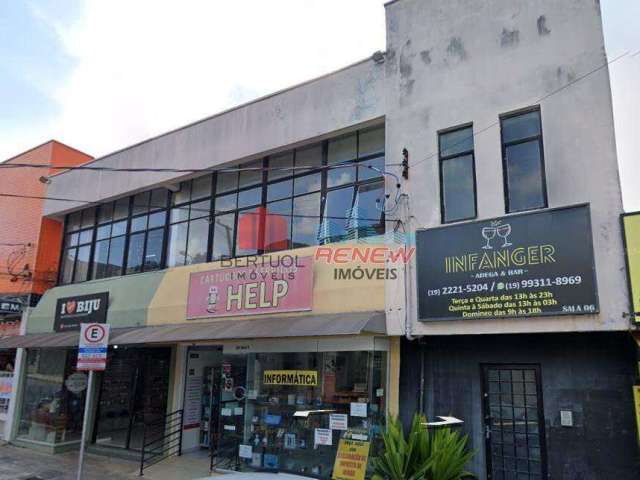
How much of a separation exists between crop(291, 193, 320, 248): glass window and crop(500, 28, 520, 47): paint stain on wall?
4.98 metres

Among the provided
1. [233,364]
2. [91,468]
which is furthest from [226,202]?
[91,468]

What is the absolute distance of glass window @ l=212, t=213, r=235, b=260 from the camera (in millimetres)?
13461

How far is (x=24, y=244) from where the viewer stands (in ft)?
60.0

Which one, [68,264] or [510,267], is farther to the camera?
[68,264]

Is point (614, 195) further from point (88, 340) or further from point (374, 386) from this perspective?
point (88, 340)

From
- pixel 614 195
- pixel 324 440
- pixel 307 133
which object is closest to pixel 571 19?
pixel 614 195

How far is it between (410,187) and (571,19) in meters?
3.91

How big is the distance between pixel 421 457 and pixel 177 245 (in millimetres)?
9349

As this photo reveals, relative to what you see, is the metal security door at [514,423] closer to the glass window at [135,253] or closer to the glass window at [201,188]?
the glass window at [201,188]

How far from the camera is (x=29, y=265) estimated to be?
1775 centimetres

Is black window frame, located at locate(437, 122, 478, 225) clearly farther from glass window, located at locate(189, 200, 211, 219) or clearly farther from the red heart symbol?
the red heart symbol

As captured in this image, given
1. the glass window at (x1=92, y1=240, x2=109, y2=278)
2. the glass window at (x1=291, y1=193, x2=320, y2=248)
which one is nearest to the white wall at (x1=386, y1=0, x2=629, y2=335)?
the glass window at (x1=291, y1=193, x2=320, y2=248)

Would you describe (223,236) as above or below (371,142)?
below

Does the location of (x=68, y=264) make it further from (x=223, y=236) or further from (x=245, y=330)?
(x=245, y=330)
